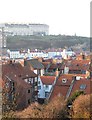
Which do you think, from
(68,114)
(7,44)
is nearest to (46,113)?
(68,114)

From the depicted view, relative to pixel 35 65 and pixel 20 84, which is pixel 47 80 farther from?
pixel 35 65

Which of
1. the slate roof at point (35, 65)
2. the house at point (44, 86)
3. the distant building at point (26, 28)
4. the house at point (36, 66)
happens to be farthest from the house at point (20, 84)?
the distant building at point (26, 28)

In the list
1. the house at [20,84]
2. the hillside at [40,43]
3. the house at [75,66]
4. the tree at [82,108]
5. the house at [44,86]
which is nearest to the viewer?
the tree at [82,108]

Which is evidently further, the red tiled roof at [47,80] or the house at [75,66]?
the house at [75,66]

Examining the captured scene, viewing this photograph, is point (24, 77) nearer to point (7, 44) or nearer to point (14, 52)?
point (14, 52)

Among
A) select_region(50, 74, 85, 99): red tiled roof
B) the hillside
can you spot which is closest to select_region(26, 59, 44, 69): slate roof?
select_region(50, 74, 85, 99): red tiled roof

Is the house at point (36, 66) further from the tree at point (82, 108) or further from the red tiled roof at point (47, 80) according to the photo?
the tree at point (82, 108)

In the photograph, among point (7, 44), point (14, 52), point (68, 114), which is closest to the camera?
point (68, 114)
